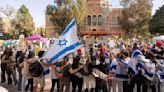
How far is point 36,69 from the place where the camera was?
941 centimetres

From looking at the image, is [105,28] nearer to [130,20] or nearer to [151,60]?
[130,20]

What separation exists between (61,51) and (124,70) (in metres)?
1.75

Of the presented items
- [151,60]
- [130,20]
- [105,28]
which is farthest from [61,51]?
[105,28]

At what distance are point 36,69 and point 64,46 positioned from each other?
3.28 feet

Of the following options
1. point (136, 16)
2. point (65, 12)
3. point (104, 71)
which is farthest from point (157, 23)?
point (104, 71)

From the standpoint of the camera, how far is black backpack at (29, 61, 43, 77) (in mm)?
9359

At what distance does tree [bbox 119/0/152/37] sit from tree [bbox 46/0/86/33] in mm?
9451

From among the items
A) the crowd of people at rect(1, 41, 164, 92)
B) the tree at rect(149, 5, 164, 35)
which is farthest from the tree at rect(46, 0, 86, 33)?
the crowd of people at rect(1, 41, 164, 92)

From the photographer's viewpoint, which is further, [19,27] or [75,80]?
[19,27]

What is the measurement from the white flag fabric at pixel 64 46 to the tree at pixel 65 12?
52.6m

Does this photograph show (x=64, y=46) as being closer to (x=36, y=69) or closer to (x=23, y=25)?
(x=36, y=69)

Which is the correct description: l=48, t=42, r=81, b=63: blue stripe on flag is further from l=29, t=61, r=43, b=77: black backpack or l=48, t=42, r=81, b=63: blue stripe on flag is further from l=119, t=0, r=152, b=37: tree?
l=119, t=0, r=152, b=37: tree

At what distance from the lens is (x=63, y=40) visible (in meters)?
9.30

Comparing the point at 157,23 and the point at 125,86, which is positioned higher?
the point at 157,23
